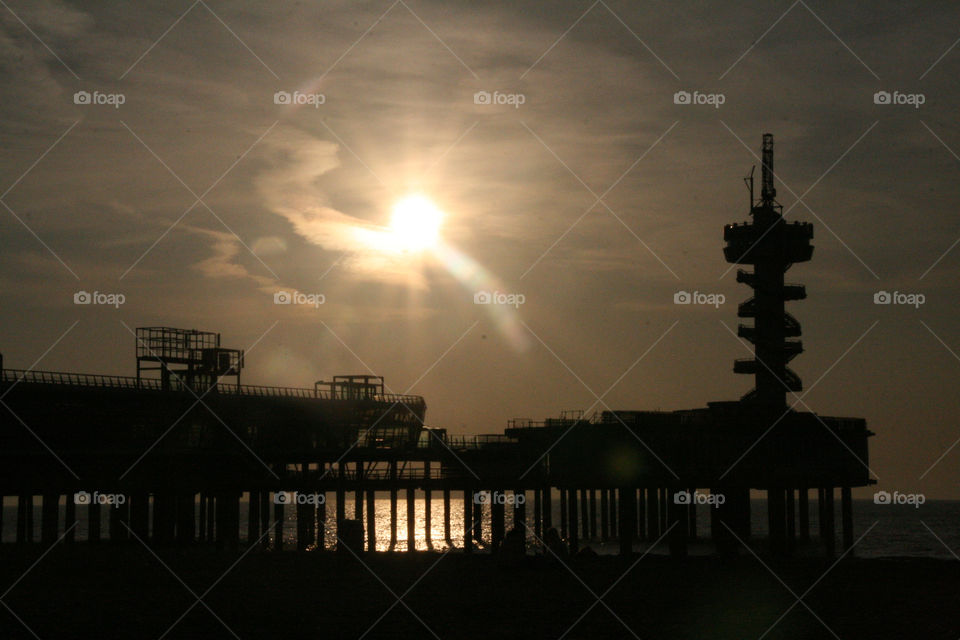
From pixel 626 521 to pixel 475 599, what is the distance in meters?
27.2

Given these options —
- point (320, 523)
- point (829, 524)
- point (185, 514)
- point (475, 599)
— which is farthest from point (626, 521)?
point (185, 514)

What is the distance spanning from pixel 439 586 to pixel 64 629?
52.1 ft

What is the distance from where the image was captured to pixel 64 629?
32125mm

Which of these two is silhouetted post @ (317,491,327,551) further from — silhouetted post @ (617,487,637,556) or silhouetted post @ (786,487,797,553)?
silhouetted post @ (786,487,797,553)

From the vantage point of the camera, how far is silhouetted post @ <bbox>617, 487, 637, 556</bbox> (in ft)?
213

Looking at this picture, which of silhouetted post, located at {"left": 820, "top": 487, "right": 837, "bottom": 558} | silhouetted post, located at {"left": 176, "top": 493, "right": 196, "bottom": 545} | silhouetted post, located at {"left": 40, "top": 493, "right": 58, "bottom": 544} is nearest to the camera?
silhouetted post, located at {"left": 40, "top": 493, "right": 58, "bottom": 544}

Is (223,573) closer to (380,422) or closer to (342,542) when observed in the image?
(342,542)

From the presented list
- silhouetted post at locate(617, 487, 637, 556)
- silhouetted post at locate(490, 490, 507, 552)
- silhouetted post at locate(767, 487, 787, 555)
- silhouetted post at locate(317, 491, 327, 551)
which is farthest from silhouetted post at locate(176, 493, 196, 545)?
silhouetted post at locate(767, 487, 787, 555)

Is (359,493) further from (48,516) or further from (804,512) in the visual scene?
(804,512)

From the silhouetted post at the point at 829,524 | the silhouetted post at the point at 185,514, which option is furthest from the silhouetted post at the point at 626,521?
the silhouetted post at the point at 185,514

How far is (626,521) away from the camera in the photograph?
65688mm

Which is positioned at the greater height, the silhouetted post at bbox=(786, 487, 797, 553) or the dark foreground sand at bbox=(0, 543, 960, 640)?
the silhouetted post at bbox=(786, 487, 797, 553)

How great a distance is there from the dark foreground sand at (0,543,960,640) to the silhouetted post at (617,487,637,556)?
8.48 m

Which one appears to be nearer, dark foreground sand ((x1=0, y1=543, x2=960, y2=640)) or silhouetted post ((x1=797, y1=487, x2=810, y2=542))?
dark foreground sand ((x1=0, y1=543, x2=960, y2=640))
